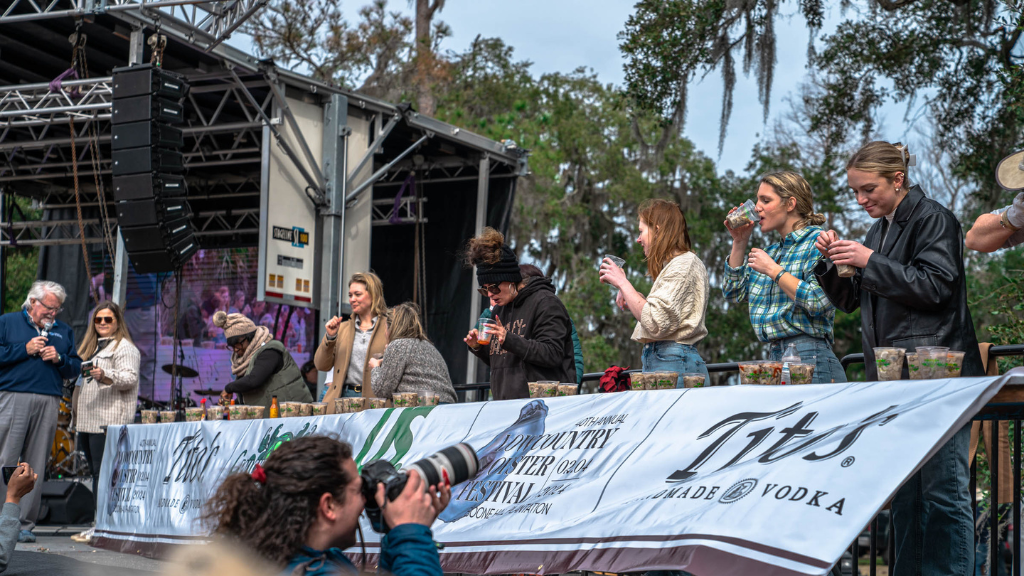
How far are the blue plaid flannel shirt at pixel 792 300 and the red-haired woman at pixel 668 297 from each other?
20cm

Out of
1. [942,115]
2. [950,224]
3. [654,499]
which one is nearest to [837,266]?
[950,224]

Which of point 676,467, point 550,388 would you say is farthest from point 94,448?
point 676,467

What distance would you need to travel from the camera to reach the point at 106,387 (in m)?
6.83

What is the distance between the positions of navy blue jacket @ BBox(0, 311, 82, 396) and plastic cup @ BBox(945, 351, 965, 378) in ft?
18.4

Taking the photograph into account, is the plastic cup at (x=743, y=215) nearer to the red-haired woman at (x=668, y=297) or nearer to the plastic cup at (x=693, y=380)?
the red-haired woman at (x=668, y=297)

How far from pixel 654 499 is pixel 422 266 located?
33.7 ft

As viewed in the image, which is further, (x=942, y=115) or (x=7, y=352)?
(x=942, y=115)

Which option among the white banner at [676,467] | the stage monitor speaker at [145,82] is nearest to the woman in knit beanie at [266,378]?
the white banner at [676,467]

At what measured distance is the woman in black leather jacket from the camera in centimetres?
281

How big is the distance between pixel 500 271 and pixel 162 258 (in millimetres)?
4922

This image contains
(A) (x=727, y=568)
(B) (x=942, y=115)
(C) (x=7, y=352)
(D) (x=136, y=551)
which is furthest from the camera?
(B) (x=942, y=115)

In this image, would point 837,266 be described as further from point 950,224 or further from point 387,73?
point 387,73

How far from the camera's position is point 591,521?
313cm

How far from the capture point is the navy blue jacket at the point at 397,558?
1766mm
